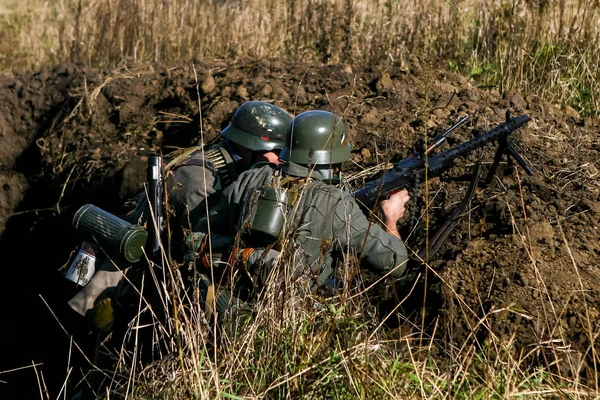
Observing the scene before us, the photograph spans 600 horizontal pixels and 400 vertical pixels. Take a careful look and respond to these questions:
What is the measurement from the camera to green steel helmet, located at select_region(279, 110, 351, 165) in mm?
4953

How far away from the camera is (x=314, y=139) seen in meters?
4.98

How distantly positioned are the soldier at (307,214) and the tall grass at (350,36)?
59.0 inches

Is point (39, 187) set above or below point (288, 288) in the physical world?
below

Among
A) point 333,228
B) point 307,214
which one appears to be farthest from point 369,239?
point 307,214

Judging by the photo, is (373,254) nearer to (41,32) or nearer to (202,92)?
(202,92)

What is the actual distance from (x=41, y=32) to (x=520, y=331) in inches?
374

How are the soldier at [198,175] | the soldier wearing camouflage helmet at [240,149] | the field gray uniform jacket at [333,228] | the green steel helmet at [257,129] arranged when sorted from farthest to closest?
1. the green steel helmet at [257,129]
2. the soldier wearing camouflage helmet at [240,149]
3. the soldier at [198,175]
4. the field gray uniform jacket at [333,228]

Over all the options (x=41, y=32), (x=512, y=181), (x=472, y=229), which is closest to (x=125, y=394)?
(x=472, y=229)

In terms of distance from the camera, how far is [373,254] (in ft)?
15.4

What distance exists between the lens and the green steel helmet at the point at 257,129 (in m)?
5.86

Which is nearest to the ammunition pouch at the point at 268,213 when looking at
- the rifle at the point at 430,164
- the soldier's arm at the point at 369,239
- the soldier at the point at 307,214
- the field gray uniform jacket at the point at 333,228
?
the soldier at the point at 307,214

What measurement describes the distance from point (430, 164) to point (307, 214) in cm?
111

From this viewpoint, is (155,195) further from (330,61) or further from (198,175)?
(330,61)

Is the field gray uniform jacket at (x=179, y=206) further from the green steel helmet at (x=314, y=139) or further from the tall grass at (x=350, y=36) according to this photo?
the tall grass at (x=350, y=36)
